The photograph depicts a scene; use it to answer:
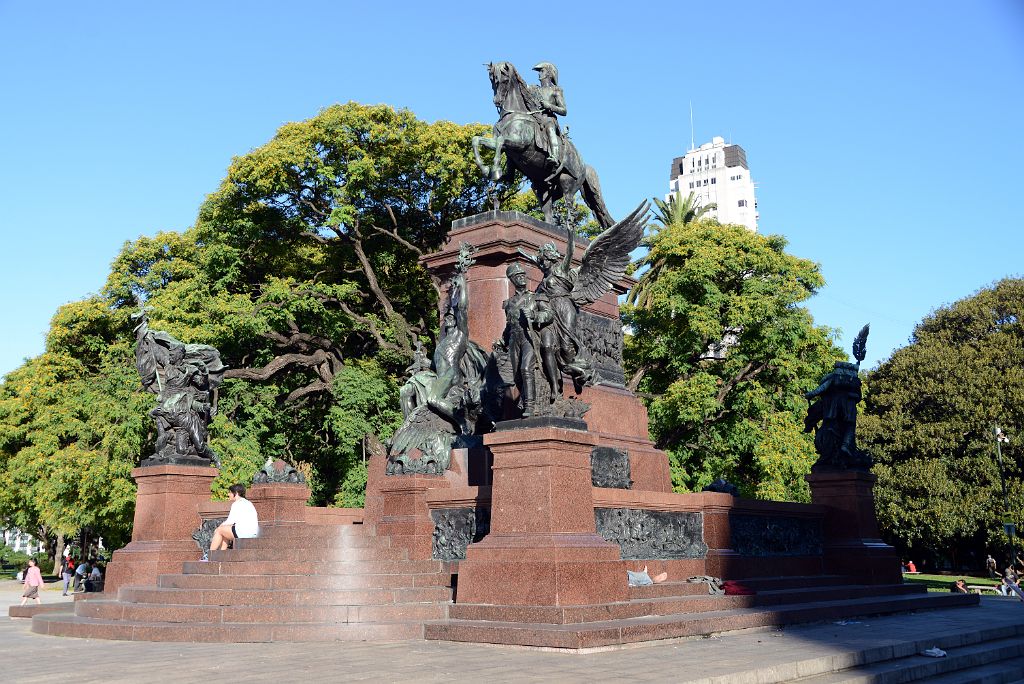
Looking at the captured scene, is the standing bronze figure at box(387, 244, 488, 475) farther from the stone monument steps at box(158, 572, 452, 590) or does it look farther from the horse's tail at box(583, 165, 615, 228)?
the horse's tail at box(583, 165, 615, 228)

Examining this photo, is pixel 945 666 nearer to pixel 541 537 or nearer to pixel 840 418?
pixel 541 537

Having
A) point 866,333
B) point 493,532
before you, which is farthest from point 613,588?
point 866,333

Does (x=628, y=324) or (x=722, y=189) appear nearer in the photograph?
(x=628, y=324)

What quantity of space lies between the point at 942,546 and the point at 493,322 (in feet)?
115

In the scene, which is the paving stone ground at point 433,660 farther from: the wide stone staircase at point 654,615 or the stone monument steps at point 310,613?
the stone monument steps at point 310,613

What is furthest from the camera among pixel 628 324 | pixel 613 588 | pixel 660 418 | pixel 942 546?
pixel 942 546

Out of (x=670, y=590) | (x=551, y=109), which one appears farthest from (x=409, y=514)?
(x=551, y=109)

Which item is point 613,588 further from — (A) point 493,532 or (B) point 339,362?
(B) point 339,362

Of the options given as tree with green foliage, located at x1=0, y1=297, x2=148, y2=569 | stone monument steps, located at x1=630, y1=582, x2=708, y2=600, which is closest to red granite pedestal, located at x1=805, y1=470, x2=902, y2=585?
stone monument steps, located at x1=630, y1=582, x2=708, y2=600

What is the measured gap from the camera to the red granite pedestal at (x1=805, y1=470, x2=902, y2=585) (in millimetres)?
16656

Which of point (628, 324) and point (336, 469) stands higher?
point (628, 324)

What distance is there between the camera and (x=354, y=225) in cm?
3195

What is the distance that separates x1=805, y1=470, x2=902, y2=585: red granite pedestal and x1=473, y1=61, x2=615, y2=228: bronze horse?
6886 millimetres

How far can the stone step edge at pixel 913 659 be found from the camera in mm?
8539
